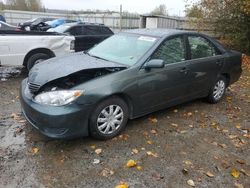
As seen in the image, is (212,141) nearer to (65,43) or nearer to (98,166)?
(98,166)

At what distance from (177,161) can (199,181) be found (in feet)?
1.47

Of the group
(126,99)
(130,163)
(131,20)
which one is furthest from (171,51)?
(131,20)

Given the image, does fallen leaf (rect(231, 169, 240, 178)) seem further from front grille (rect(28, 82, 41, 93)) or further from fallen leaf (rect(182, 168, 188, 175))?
front grille (rect(28, 82, 41, 93))

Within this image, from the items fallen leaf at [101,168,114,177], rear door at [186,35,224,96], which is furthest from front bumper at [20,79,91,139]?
rear door at [186,35,224,96]

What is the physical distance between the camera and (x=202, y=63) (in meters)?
5.25

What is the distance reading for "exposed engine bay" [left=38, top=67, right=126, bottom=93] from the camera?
372 cm

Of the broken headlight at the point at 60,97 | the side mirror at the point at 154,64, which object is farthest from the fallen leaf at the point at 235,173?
the broken headlight at the point at 60,97

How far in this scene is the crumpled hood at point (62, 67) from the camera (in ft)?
12.6

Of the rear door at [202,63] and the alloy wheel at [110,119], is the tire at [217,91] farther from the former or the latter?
the alloy wheel at [110,119]

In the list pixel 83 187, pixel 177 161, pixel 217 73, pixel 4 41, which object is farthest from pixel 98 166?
pixel 4 41

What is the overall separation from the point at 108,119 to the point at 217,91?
2.98 metres

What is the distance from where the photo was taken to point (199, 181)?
10.8 feet

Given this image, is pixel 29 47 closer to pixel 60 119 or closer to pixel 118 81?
pixel 118 81

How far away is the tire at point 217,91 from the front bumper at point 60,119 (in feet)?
10.3
